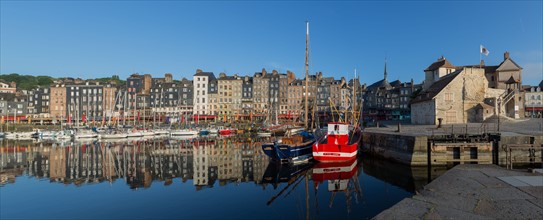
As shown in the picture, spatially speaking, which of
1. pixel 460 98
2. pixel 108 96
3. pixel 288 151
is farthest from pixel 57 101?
pixel 460 98

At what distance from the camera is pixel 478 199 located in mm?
12812

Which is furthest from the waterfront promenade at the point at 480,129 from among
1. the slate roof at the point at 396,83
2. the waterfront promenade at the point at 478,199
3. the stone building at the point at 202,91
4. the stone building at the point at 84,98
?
the stone building at the point at 84,98

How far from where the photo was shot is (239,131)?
268 ft

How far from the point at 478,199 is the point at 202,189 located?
605 inches

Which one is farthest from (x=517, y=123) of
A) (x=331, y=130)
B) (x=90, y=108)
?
(x=90, y=108)

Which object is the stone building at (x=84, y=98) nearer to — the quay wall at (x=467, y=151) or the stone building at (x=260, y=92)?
the stone building at (x=260, y=92)

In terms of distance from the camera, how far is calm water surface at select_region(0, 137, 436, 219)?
632 inches

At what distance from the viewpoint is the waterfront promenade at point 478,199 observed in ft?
36.1

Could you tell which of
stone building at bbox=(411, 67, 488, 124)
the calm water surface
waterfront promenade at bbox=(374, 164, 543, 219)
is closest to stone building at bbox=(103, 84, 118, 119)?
the calm water surface

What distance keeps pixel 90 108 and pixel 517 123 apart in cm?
12205

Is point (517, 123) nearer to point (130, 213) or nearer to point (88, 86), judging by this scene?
point (130, 213)

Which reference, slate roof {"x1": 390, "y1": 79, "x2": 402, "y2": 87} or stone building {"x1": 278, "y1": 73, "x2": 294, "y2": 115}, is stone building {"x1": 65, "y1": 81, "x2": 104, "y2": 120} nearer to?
stone building {"x1": 278, "y1": 73, "x2": 294, "y2": 115}

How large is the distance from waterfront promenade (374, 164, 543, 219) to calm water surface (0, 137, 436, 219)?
303 centimetres

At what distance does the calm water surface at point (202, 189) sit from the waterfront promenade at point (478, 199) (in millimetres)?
3031
